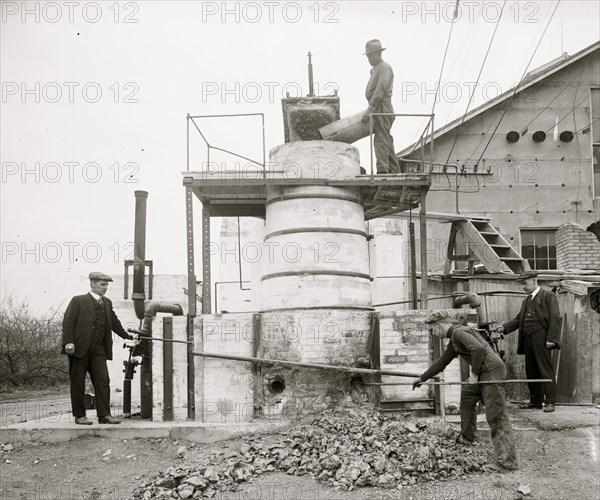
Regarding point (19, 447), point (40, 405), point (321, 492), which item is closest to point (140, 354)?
point (19, 447)

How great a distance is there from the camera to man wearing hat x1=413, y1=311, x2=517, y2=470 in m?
8.26

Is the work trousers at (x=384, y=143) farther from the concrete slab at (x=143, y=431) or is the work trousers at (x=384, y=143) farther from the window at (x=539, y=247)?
the window at (x=539, y=247)

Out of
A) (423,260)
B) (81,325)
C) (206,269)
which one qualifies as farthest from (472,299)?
(81,325)

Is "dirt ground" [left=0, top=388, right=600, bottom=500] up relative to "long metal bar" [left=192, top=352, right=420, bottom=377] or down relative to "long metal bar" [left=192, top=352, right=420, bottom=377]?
down

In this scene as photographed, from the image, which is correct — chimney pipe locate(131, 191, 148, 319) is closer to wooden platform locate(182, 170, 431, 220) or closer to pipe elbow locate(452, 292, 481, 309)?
wooden platform locate(182, 170, 431, 220)

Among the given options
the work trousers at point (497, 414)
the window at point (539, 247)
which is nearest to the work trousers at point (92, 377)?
the work trousers at point (497, 414)

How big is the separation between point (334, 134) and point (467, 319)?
375cm

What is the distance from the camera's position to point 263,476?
8336 mm

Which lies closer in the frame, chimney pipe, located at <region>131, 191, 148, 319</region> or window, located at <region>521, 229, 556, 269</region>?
chimney pipe, located at <region>131, 191, 148, 319</region>

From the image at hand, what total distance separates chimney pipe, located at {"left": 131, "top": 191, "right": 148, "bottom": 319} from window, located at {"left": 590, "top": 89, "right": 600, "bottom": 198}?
12710 millimetres

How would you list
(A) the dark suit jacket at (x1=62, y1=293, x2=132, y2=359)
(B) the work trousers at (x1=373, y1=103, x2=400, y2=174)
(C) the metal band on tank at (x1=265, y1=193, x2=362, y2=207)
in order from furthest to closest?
1. (B) the work trousers at (x1=373, y1=103, x2=400, y2=174)
2. (C) the metal band on tank at (x1=265, y1=193, x2=362, y2=207)
3. (A) the dark suit jacket at (x1=62, y1=293, x2=132, y2=359)

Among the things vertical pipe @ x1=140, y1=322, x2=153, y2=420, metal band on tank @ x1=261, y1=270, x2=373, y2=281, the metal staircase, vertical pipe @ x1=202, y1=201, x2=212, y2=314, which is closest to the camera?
metal band on tank @ x1=261, y1=270, x2=373, y2=281

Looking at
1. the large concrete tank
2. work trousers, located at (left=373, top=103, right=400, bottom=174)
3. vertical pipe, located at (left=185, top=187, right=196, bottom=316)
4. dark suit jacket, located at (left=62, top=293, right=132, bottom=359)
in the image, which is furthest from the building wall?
dark suit jacket, located at (left=62, top=293, right=132, bottom=359)

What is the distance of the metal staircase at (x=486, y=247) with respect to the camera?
1292 centimetres
